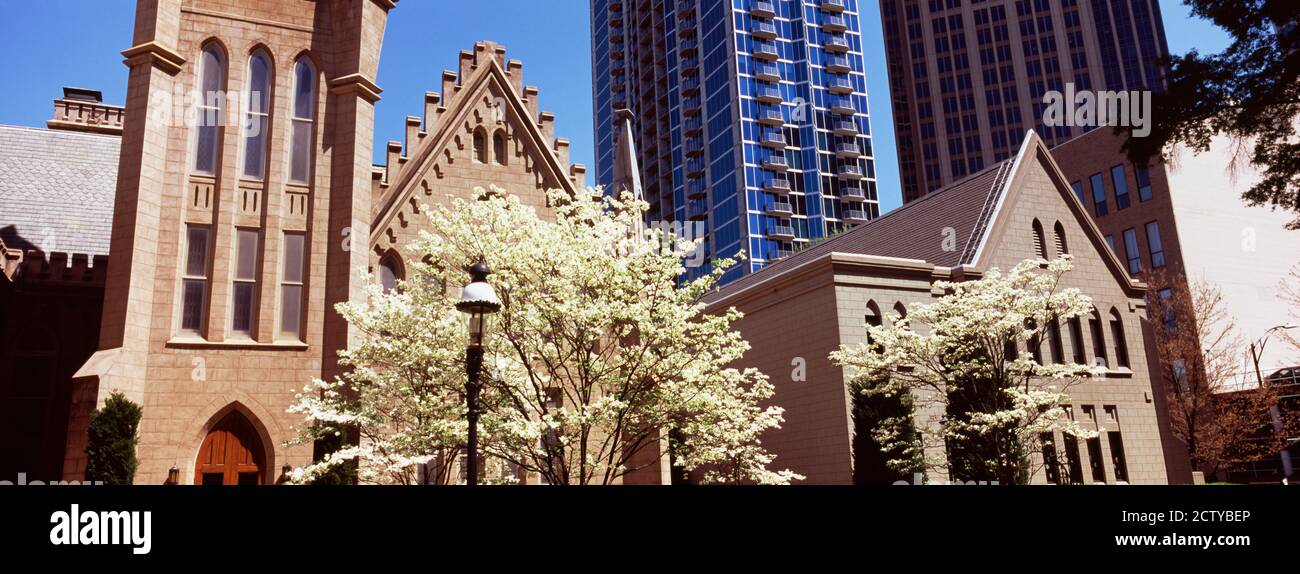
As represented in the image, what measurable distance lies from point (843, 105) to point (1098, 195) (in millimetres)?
50767

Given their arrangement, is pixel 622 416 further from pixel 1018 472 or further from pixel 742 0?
pixel 742 0

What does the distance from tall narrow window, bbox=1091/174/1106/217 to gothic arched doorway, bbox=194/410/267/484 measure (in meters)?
64.5

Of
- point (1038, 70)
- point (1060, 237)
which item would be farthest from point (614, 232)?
point (1038, 70)

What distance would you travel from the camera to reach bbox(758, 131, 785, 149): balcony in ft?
346

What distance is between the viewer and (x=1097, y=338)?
3650 centimetres

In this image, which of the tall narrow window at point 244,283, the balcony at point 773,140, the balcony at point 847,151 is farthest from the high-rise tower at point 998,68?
the tall narrow window at point 244,283

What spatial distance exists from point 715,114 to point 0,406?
298 feet

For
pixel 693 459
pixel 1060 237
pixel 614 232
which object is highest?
pixel 1060 237

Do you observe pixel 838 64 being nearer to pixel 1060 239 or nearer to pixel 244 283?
pixel 1060 239

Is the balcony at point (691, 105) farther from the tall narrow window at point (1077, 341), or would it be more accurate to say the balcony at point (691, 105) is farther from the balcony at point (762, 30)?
the tall narrow window at point (1077, 341)

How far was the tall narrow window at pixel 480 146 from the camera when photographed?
30062 millimetres

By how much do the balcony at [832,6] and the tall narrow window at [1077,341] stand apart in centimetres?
8987
